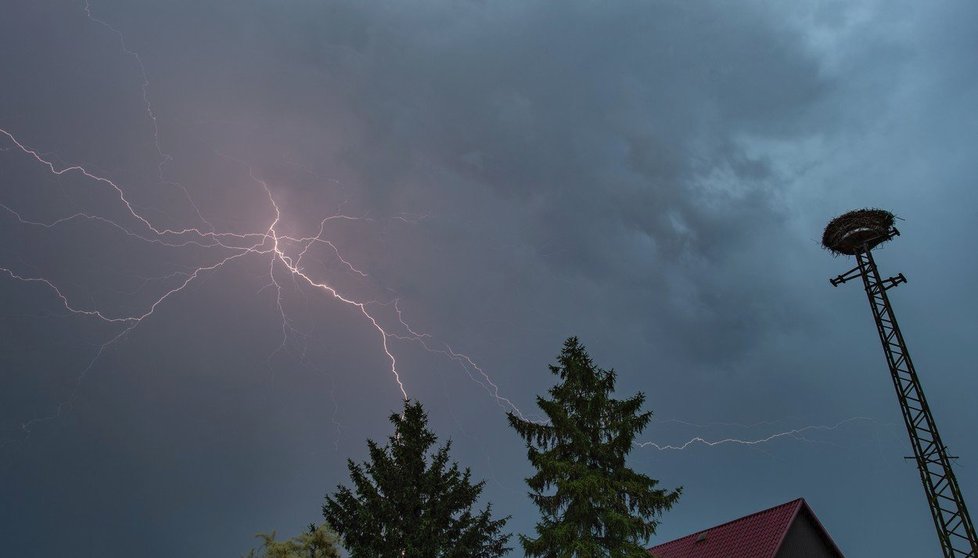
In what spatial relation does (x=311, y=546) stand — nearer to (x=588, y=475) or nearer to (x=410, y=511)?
(x=410, y=511)

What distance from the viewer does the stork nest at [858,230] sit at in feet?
81.3

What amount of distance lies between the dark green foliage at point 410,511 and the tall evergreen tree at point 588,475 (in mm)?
1638

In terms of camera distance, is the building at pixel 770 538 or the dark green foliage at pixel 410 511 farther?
the building at pixel 770 538

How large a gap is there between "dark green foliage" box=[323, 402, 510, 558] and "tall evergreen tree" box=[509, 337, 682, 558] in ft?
5.37

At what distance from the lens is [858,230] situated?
986 inches

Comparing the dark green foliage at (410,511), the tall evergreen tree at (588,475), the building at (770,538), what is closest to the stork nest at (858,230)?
the building at (770,538)

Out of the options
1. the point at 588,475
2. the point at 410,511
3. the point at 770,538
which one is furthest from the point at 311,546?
the point at 770,538

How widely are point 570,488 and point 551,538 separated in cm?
136

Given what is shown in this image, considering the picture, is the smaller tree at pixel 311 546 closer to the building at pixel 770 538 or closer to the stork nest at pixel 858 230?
the building at pixel 770 538

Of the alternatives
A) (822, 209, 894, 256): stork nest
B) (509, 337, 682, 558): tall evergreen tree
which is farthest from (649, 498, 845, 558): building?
(822, 209, 894, 256): stork nest

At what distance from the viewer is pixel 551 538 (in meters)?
15.5

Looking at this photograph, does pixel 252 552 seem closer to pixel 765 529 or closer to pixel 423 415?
pixel 423 415

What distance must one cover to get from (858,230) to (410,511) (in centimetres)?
2059

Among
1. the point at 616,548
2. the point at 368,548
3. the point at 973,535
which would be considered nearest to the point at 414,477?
the point at 368,548
